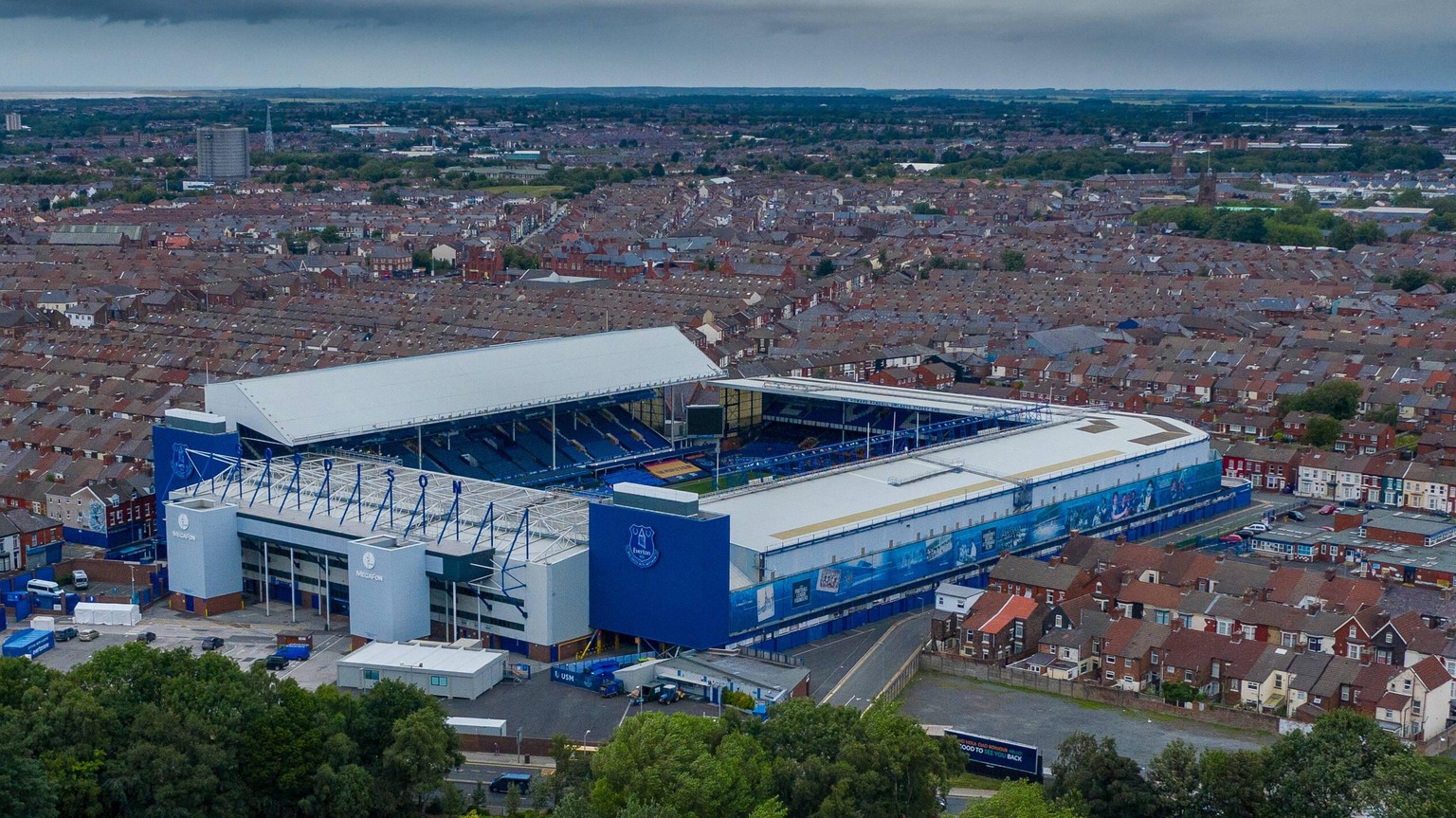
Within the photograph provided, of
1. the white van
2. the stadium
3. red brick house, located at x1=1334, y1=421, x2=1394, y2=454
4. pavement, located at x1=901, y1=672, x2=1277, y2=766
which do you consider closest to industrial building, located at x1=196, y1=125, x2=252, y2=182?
the stadium

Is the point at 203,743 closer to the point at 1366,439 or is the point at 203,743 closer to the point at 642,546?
the point at 642,546

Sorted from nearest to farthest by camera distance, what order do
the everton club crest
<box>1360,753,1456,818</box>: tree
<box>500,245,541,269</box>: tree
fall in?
<box>1360,753,1456,818</box>: tree → the everton club crest → <box>500,245,541,269</box>: tree

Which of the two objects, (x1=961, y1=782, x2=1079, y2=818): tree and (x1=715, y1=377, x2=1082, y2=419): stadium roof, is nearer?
(x1=961, y1=782, x2=1079, y2=818): tree

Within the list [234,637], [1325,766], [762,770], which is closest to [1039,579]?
[1325,766]

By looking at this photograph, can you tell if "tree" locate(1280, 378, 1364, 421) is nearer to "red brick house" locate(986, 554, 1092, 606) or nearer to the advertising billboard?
"red brick house" locate(986, 554, 1092, 606)

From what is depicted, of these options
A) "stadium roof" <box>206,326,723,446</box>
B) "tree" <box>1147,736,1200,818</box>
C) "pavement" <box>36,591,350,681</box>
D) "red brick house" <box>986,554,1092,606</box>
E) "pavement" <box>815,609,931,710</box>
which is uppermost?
"stadium roof" <box>206,326,723,446</box>

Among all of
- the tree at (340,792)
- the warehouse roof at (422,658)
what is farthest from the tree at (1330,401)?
the tree at (340,792)

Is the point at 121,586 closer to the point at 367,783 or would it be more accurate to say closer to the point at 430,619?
the point at 430,619
